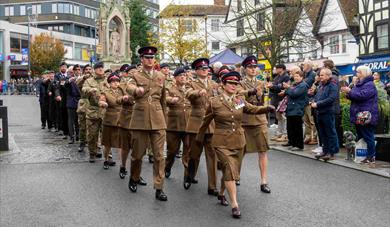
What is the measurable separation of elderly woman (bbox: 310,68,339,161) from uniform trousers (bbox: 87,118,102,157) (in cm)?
464

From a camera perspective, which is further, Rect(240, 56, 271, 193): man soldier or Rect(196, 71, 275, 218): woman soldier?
Rect(240, 56, 271, 193): man soldier

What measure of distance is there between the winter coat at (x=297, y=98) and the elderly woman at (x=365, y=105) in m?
1.87

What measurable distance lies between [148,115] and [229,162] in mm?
1764

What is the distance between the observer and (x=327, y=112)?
11.7 metres

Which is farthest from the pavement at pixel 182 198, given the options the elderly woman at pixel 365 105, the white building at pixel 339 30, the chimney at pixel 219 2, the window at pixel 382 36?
the chimney at pixel 219 2

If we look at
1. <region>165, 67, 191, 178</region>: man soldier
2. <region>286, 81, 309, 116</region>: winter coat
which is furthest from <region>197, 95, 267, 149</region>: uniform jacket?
<region>286, 81, 309, 116</region>: winter coat

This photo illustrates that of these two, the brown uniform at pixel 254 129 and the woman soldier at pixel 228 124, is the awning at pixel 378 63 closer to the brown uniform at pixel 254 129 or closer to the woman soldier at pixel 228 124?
the brown uniform at pixel 254 129

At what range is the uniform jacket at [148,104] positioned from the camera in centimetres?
853

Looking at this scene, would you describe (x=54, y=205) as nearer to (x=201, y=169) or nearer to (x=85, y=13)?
(x=201, y=169)

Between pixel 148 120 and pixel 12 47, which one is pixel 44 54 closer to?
pixel 12 47

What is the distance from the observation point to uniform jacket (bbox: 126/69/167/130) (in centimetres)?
853

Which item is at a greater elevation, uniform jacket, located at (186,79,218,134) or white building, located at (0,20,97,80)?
white building, located at (0,20,97,80)

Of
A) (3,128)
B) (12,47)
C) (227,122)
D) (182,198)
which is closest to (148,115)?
(182,198)

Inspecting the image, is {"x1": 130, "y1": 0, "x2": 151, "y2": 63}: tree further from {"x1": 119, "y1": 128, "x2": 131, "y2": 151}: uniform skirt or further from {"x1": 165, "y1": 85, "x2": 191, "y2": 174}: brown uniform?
{"x1": 119, "y1": 128, "x2": 131, "y2": 151}: uniform skirt
